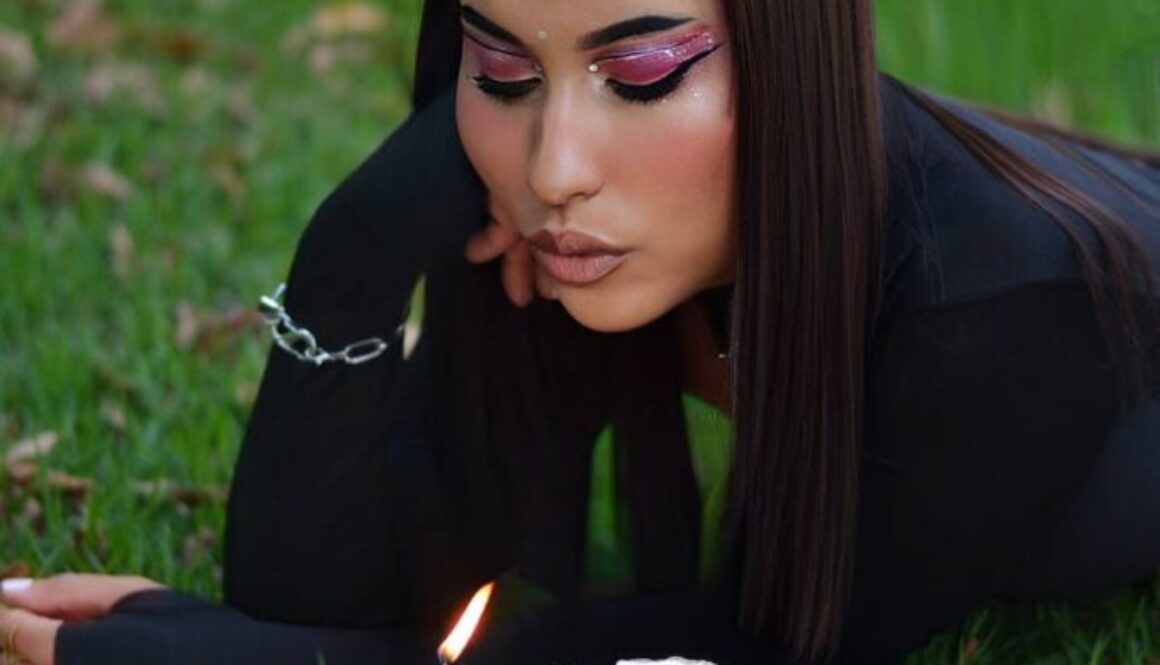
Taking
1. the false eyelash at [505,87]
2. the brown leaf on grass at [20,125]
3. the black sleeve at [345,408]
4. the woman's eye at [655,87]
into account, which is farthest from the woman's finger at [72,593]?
the brown leaf on grass at [20,125]

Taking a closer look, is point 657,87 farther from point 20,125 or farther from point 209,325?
point 20,125

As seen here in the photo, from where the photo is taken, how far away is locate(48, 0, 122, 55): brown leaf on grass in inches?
200

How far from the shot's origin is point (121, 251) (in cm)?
411

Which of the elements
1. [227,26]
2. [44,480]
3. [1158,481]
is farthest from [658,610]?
[227,26]

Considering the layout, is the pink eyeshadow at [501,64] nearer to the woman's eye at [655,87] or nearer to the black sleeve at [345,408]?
the woman's eye at [655,87]

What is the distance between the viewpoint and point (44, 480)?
10.6 feet

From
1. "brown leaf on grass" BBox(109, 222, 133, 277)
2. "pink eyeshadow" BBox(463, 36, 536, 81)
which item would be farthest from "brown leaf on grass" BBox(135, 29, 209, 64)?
"pink eyeshadow" BBox(463, 36, 536, 81)

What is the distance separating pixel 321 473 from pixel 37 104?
2.24 m

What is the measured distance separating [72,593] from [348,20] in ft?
8.64

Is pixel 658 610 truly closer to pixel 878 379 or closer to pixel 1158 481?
pixel 878 379

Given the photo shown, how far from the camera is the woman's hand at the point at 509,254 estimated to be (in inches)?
104

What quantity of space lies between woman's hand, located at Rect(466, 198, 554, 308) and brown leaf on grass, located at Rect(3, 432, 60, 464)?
92 centimetres

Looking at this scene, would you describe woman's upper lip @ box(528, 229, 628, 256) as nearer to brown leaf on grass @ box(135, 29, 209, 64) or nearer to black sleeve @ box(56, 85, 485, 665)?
black sleeve @ box(56, 85, 485, 665)

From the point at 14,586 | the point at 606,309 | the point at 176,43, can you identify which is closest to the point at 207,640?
the point at 14,586
